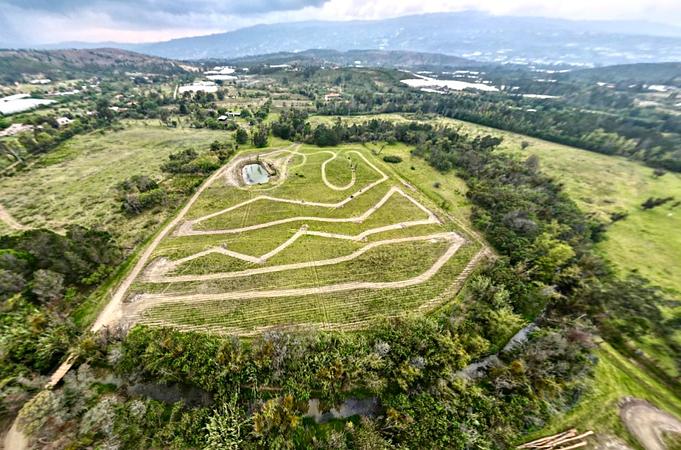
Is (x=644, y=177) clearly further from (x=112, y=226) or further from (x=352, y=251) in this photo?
(x=112, y=226)

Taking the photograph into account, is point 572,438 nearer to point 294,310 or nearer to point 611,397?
point 611,397

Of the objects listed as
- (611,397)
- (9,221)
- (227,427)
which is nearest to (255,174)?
(9,221)

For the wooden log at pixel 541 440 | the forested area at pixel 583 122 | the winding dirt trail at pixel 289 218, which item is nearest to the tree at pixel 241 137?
the winding dirt trail at pixel 289 218

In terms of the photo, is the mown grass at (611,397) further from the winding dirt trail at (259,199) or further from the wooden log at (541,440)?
the winding dirt trail at (259,199)

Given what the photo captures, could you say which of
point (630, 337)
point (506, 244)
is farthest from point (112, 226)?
point (630, 337)

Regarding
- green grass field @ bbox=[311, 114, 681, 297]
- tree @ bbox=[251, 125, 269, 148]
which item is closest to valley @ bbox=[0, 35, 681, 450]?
green grass field @ bbox=[311, 114, 681, 297]
